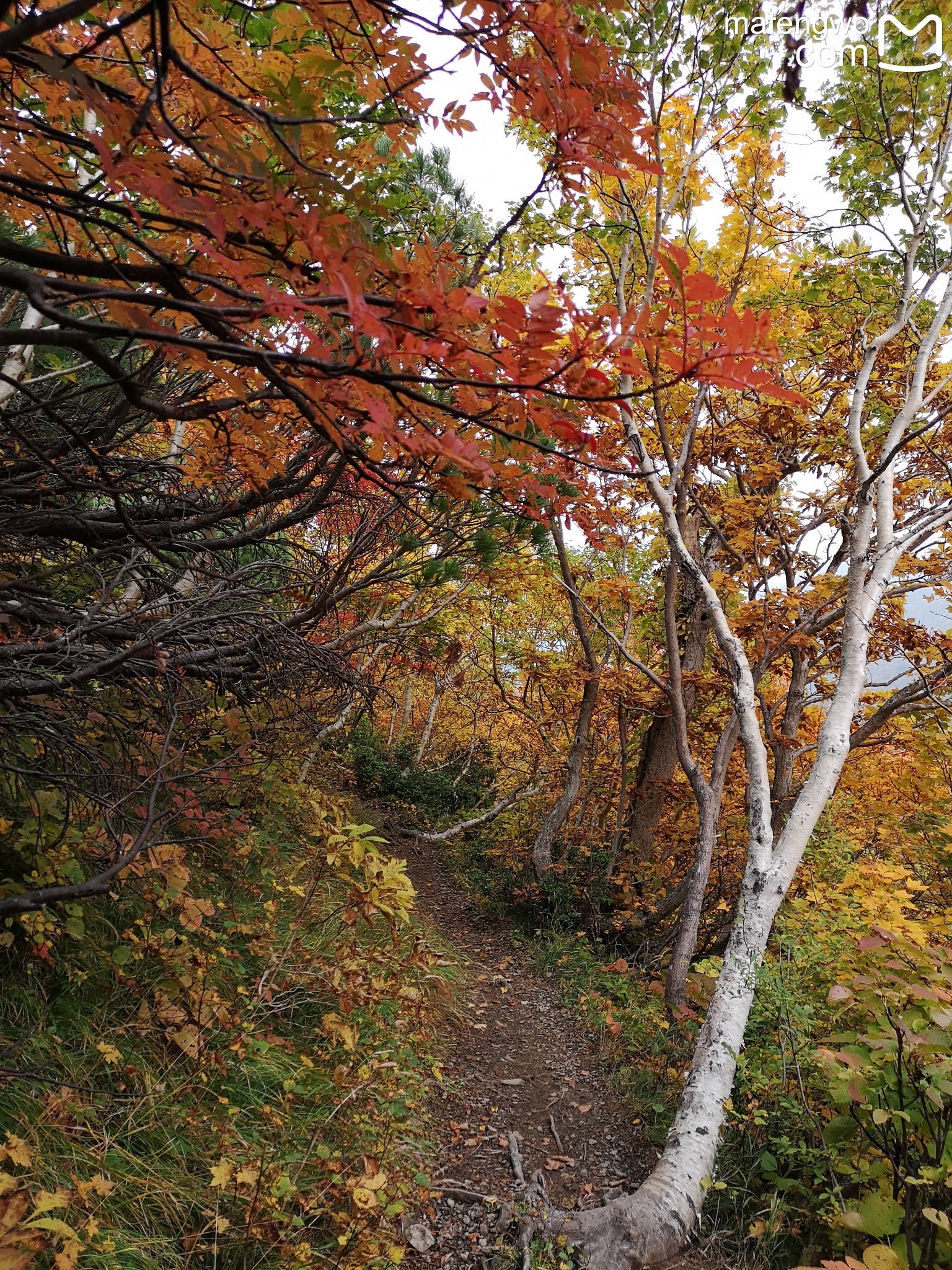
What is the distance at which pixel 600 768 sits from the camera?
31.5 ft

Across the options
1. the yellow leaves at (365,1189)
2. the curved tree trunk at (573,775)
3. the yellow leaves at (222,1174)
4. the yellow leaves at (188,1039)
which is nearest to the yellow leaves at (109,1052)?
the yellow leaves at (188,1039)

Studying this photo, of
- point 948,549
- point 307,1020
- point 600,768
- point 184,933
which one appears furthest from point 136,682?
point 600,768

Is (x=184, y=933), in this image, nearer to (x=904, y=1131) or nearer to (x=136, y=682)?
(x=136, y=682)

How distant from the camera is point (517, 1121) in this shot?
13.3 ft

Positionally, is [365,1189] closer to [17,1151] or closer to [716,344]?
[17,1151]

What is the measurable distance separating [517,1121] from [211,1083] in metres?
2.01

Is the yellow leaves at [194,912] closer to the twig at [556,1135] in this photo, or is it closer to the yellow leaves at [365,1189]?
the yellow leaves at [365,1189]

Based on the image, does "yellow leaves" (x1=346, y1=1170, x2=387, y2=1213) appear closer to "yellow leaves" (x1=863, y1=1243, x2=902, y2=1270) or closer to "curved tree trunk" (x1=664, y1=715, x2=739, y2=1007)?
"yellow leaves" (x1=863, y1=1243, x2=902, y2=1270)

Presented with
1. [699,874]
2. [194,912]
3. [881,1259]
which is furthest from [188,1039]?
[699,874]

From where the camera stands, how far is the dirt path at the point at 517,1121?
315cm

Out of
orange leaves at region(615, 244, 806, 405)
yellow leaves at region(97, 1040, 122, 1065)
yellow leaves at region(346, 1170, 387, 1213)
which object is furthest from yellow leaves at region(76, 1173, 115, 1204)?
orange leaves at region(615, 244, 806, 405)

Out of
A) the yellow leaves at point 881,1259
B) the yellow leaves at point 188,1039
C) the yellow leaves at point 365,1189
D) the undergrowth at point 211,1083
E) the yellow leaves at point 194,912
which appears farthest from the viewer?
the yellow leaves at point 194,912

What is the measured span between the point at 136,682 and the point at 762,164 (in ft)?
18.7

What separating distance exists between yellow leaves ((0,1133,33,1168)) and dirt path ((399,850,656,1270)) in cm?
170
